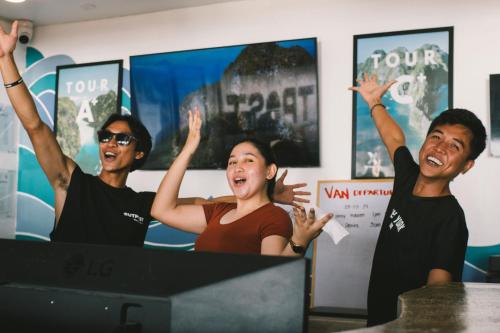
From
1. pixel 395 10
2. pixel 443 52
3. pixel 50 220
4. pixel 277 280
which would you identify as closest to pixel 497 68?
pixel 443 52

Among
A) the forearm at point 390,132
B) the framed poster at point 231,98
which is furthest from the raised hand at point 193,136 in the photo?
the framed poster at point 231,98

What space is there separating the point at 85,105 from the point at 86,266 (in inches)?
160

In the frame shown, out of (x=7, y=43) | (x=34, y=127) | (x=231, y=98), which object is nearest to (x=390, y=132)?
(x=34, y=127)

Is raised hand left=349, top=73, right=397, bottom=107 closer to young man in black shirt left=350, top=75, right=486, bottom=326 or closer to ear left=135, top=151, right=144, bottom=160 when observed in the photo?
young man in black shirt left=350, top=75, right=486, bottom=326

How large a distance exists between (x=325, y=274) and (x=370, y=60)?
4.98 feet

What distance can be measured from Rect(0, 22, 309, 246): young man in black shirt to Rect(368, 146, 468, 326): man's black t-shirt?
0.59 metres

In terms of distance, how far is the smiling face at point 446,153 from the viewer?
204 cm

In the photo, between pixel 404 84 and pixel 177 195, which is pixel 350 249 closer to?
pixel 404 84

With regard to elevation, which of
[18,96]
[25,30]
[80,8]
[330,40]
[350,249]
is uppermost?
[80,8]

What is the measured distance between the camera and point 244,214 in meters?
2.02

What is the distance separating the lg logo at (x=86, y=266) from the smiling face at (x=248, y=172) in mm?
1048

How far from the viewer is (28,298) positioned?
99cm

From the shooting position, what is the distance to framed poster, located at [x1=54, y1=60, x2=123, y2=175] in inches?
187

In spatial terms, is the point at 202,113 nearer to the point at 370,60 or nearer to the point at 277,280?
the point at 370,60
